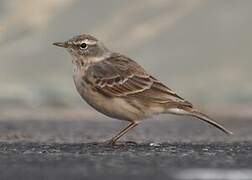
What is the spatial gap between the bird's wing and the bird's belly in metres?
0.12

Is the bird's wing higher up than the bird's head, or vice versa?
the bird's head

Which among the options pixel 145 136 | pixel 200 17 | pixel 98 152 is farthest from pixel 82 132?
pixel 200 17

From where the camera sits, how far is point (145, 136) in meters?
12.3

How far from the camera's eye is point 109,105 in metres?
9.80

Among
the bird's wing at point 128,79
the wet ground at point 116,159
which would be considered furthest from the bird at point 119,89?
the wet ground at point 116,159

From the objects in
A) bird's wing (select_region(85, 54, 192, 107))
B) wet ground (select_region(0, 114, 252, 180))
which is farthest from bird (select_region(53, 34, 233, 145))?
wet ground (select_region(0, 114, 252, 180))

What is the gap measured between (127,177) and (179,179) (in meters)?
0.35

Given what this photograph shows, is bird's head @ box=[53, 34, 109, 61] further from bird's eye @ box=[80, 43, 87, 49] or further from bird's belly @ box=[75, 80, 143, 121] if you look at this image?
bird's belly @ box=[75, 80, 143, 121]

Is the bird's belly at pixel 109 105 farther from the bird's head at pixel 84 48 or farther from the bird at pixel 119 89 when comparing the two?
the bird's head at pixel 84 48

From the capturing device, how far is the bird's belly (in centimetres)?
978

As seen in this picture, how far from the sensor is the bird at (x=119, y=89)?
32.4 ft

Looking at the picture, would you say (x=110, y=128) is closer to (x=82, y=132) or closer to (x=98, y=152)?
(x=82, y=132)

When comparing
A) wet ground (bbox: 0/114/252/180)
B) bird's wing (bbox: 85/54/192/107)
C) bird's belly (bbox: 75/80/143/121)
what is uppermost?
bird's wing (bbox: 85/54/192/107)

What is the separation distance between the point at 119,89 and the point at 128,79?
215mm
